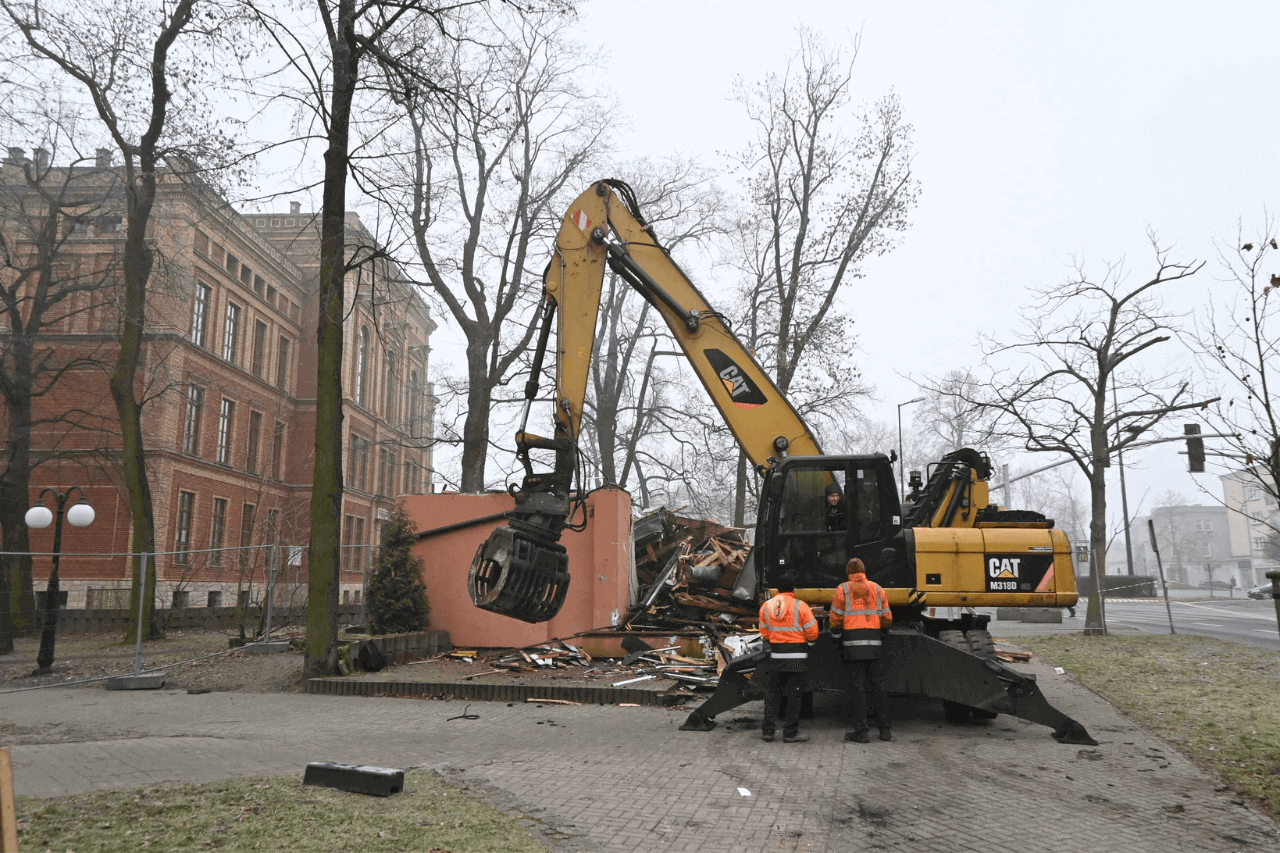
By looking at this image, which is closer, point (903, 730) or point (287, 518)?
point (903, 730)

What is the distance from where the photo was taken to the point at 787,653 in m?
8.73

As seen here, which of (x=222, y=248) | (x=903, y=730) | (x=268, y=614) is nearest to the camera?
(x=903, y=730)

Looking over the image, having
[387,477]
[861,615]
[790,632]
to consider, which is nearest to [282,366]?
[387,477]

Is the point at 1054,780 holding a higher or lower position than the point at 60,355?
lower

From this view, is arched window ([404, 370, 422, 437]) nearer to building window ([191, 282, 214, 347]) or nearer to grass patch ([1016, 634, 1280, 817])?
building window ([191, 282, 214, 347])

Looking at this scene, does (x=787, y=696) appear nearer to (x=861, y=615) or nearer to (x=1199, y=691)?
(x=861, y=615)

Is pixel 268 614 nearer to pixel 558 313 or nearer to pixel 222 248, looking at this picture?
pixel 558 313

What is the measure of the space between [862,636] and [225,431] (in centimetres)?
3768

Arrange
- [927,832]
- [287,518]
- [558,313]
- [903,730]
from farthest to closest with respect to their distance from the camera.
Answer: [287,518] → [558,313] → [903,730] → [927,832]

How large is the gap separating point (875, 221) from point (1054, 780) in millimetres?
22102

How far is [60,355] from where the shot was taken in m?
30.3

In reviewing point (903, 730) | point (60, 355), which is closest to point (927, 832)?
point (903, 730)

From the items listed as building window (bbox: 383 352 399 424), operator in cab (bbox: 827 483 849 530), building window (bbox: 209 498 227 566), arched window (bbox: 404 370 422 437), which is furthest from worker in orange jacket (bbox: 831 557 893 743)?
building window (bbox: 383 352 399 424)

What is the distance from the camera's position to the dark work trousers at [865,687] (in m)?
8.93
